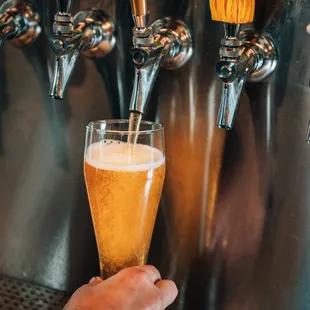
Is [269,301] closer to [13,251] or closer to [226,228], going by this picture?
[226,228]

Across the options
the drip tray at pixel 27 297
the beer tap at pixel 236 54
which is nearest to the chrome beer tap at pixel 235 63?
the beer tap at pixel 236 54

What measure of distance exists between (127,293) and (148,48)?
31cm

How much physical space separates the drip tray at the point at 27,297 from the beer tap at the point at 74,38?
0.38m

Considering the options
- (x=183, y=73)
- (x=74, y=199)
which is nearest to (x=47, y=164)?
(x=74, y=199)

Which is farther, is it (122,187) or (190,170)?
(190,170)

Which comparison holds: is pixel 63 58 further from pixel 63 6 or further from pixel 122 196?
pixel 122 196

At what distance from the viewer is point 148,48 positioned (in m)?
0.74

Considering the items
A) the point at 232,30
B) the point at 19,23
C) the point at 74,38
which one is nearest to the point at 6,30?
the point at 19,23

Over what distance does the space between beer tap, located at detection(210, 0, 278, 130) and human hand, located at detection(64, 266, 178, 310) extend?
21 cm

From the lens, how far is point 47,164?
1004 millimetres

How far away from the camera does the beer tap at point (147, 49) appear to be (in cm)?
73

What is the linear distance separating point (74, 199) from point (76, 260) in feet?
0.36

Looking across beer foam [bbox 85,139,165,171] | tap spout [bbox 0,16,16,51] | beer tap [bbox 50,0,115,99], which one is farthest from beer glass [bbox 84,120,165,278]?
tap spout [bbox 0,16,16,51]

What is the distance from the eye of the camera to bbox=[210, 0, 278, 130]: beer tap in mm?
688
